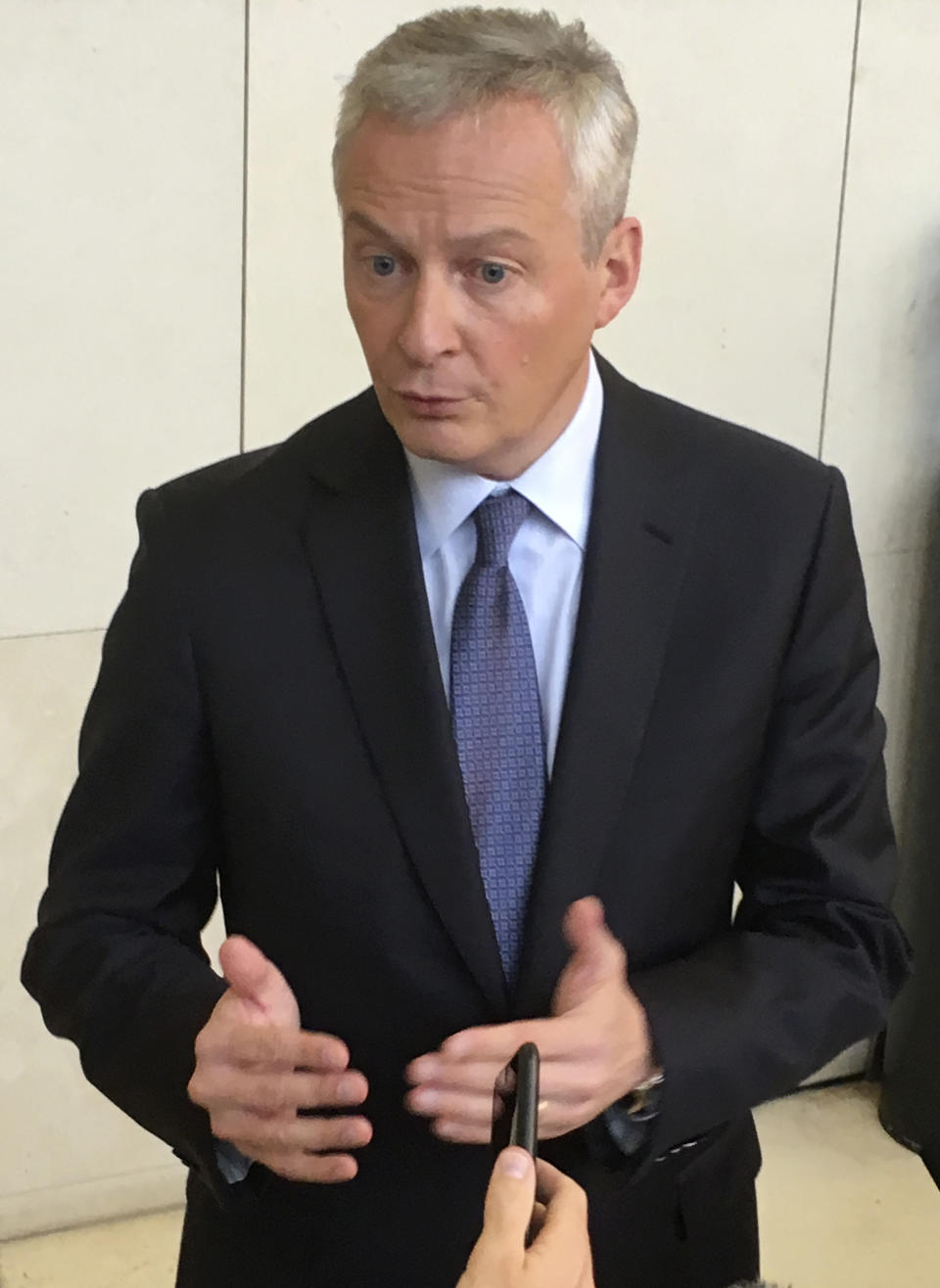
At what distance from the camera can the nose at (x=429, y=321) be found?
3.79 feet

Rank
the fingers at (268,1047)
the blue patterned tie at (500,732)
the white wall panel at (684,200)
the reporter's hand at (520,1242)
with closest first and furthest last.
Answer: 1. the reporter's hand at (520,1242)
2. the fingers at (268,1047)
3. the blue patterned tie at (500,732)
4. the white wall panel at (684,200)

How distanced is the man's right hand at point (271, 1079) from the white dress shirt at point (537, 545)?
0.32 metres

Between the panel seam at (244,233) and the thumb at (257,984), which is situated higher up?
the panel seam at (244,233)

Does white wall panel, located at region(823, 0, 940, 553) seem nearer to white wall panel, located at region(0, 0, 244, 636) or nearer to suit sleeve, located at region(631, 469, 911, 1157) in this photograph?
white wall panel, located at region(0, 0, 244, 636)

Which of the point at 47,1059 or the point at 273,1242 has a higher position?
the point at 273,1242

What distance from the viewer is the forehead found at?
1127 millimetres

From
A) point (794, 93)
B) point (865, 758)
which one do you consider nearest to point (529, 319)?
point (865, 758)

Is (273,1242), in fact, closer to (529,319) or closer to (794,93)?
(529,319)

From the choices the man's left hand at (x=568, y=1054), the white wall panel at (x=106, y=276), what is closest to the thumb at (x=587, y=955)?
the man's left hand at (x=568, y=1054)

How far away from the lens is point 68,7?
192cm

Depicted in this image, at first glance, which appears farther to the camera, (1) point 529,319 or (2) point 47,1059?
(2) point 47,1059

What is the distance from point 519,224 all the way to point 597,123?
109 millimetres

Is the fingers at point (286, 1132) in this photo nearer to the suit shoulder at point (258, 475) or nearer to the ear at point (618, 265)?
the suit shoulder at point (258, 475)

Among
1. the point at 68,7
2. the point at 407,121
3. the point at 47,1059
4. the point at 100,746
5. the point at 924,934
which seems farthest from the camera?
the point at 924,934
